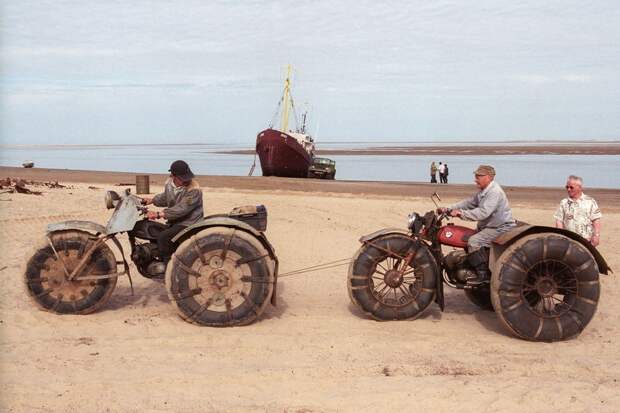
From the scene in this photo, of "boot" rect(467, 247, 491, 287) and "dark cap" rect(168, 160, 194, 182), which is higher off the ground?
"dark cap" rect(168, 160, 194, 182)

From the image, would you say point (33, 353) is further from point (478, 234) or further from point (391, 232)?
point (478, 234)

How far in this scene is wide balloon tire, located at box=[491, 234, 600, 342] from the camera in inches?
240

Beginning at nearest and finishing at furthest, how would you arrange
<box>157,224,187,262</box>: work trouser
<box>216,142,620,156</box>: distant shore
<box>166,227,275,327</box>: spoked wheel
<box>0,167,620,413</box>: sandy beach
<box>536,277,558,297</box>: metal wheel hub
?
<box>0,167,620,413</box>: sandy beach < <box>536,277,558,297</box>: metal wheel hub < <box>166,227,275,327</box>: spoked wheel < <box>157,224,187,262</box>: work trouser < <box>216,142,620,156</box>: distant shore

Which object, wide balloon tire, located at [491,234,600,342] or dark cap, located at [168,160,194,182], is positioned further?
dark cap, located at [168,160,194,182]

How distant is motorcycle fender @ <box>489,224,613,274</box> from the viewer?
6.20 meters

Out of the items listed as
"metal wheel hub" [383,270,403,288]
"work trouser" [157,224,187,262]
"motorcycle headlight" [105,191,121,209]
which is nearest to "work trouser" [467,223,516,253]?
"metal wheel hub" [383,270,403,288]

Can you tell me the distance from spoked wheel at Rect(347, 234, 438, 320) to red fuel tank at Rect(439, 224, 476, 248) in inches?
10.8

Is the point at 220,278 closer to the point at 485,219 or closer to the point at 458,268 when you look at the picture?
the point at 458,268

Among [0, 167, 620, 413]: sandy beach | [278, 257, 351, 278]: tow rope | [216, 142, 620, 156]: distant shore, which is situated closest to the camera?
[0, 167, 620, 413]: sandy beach

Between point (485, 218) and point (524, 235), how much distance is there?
0.45 m

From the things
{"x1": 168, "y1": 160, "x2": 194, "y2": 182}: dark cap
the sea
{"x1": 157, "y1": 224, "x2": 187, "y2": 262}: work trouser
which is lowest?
the sea

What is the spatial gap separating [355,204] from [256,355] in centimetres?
1039

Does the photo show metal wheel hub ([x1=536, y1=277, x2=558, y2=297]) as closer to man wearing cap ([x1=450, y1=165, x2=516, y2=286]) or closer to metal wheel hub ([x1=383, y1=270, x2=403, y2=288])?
man wearing cap ([x1=450, y1=165, x2=516, y2=286])

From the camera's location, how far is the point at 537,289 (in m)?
6.23
